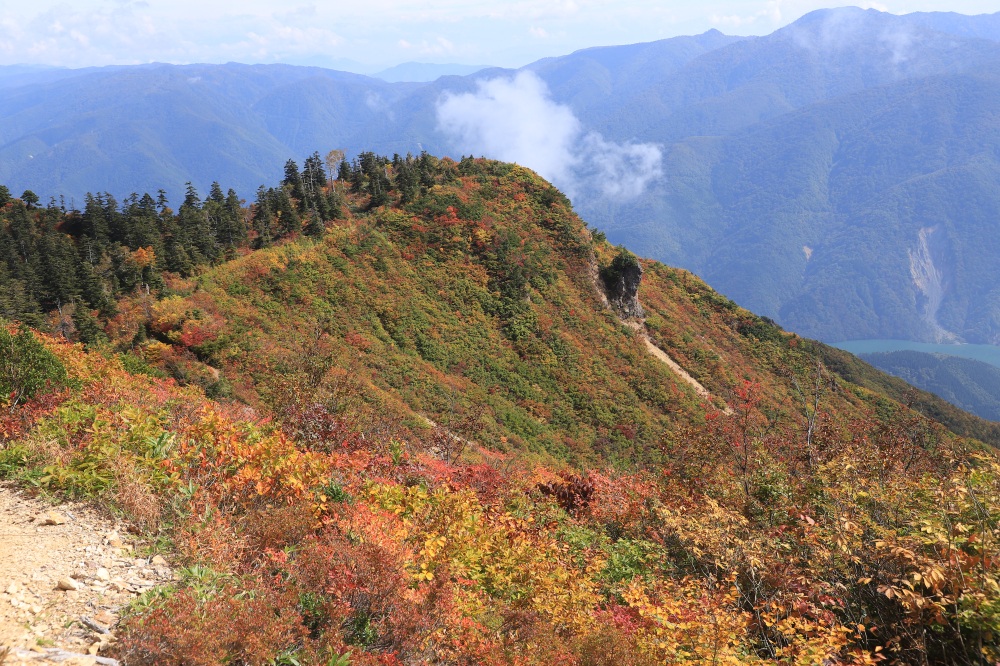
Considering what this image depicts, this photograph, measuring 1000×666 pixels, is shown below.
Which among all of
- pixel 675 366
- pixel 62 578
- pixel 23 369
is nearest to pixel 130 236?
pixel 23 369

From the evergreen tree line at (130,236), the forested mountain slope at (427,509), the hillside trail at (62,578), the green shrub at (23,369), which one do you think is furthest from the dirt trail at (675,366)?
the hillside trail at (62,578)

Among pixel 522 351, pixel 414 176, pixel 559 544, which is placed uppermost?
pixel 414 176

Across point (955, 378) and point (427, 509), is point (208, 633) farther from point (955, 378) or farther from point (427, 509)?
point (955, 378)

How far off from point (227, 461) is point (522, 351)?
26.1 meters

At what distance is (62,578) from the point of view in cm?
490

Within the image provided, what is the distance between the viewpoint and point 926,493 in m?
6.77

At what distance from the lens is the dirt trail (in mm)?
37750

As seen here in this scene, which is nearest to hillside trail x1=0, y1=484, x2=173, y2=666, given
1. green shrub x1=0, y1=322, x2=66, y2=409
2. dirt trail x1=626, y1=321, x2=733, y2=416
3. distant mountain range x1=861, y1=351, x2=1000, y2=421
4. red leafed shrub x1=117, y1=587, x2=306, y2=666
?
red leafed shrub x1=117, y1=587, x2=306, y2=666

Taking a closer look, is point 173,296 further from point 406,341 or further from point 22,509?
point 22,509

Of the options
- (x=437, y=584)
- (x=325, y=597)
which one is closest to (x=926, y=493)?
(x=437, y=584)

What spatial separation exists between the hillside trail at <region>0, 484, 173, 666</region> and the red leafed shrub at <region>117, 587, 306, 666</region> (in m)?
0.25

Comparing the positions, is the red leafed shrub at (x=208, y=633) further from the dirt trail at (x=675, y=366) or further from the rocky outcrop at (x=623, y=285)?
the rocky outcrop at (x=623, y=285)

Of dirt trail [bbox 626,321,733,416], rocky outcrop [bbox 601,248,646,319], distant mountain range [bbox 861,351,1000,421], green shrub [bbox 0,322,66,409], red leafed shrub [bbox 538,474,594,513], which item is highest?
green shrub [bbox 0,322,66,409]

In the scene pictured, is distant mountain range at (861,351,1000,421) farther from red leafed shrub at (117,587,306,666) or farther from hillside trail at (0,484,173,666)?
hillside trail at (0,484,173,666)
